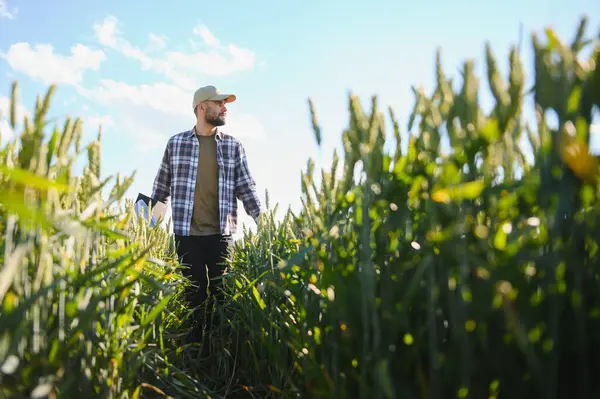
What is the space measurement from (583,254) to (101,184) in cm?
112

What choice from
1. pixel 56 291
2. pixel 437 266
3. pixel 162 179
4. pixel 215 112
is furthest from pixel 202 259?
pixel 437 266

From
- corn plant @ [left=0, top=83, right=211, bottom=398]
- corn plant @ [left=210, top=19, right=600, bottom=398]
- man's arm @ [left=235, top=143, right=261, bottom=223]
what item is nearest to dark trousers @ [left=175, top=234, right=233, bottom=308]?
man's arm @ [left=235, top=143, right=261, bottom=223]

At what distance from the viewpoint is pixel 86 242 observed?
1238 mm

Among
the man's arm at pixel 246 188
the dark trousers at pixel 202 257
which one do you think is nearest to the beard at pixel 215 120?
the man's arm at pixel 246 188

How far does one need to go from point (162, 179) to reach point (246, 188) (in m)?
0.74

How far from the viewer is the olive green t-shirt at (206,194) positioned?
13.3 feet

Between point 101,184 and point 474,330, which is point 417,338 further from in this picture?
point 101,184

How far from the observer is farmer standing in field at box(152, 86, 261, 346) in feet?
13.1

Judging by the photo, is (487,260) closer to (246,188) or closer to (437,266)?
(437,266)

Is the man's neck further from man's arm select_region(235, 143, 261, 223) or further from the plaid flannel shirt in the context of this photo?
man's arm select_region(235, 143, 261, 223)

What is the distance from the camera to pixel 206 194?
13.5 feet

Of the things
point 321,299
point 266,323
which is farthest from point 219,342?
point 321,299

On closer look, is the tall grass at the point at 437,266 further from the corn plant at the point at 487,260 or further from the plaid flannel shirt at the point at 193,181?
the plaid flannel shirt at the point at 193,181

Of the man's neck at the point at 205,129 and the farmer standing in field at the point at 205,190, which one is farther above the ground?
the man's neck at the point at 205,129
